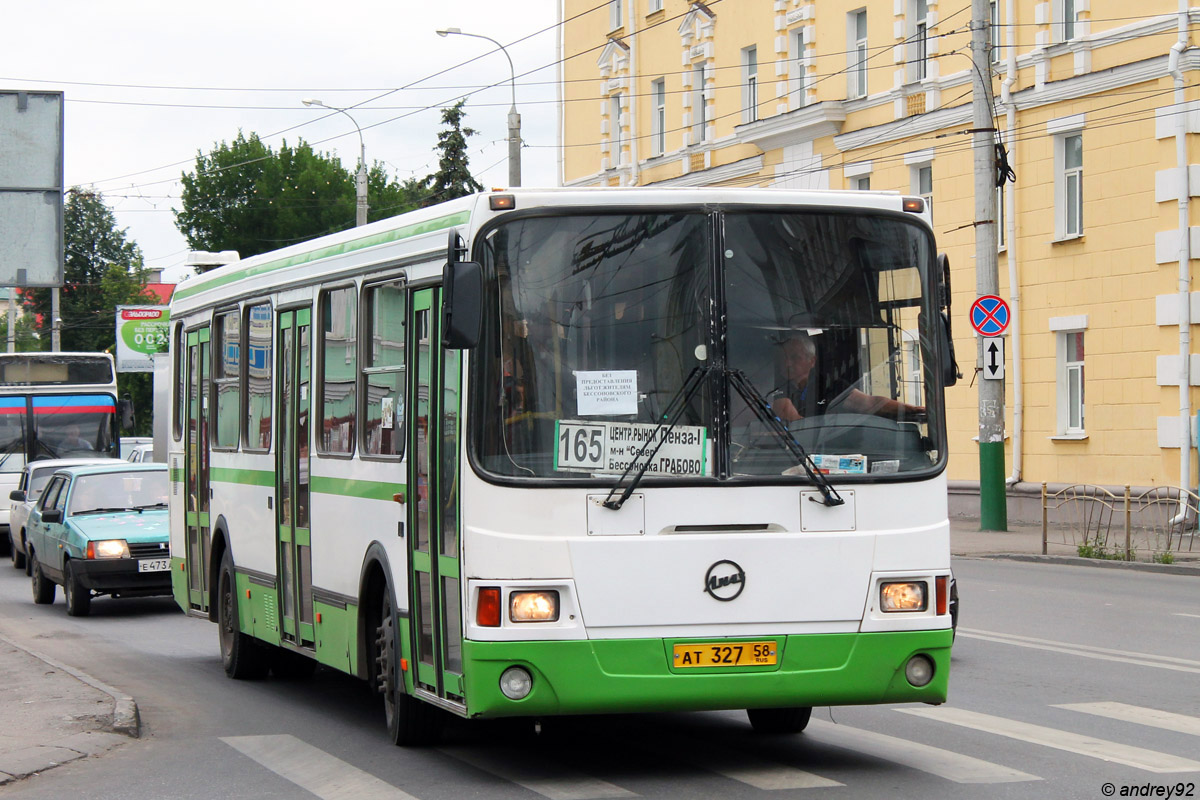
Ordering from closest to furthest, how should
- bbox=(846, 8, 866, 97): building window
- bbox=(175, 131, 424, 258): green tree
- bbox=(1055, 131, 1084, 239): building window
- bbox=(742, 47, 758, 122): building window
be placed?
1. bbox=(1055, 131, 1084, 239): building window
2. bbox=(846, 8, 866, 97): building window
3. bbox=(742, 47, 758, 122): building window
4. bbox=(175, 131, 424, 258): green tree

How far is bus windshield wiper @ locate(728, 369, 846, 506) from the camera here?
779 cm

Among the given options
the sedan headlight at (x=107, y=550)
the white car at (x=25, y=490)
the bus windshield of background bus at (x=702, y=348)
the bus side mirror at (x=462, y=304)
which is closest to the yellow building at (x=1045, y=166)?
the white car at (x=25, y=490)

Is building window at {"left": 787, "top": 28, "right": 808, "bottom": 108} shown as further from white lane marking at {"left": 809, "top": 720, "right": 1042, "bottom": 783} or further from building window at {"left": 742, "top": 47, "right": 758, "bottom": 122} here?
white lane marking at {"left": 809, "top": 720, "right": 1042, "bottom": 783}

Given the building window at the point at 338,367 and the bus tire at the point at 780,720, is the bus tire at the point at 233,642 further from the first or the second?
the bus tire at the point at 780,720

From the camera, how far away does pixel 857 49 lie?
35.6 metres

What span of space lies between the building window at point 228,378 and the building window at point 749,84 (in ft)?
92.5

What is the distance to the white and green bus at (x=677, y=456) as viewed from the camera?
7566mm

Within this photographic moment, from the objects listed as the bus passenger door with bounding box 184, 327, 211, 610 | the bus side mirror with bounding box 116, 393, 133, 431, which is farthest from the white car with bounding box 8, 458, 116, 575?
the bus passenger door with bounding box 184, 327, 211, 610

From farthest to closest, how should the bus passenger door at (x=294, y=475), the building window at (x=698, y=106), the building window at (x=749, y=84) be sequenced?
the building window at (x=698, y=106) < the building window at (x=749, y=84) < the bus passenger door at (x=294, y=475)

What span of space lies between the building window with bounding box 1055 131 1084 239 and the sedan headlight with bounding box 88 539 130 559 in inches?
698

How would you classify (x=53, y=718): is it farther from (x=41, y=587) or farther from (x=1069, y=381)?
(x=1069, y=381)

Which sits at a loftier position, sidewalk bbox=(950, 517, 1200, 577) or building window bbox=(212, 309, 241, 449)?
building window bbox=(212, 309, 241, 449)

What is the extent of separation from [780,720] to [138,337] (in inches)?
2282

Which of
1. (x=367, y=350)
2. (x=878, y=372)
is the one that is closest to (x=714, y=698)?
(x=878, y=372)
